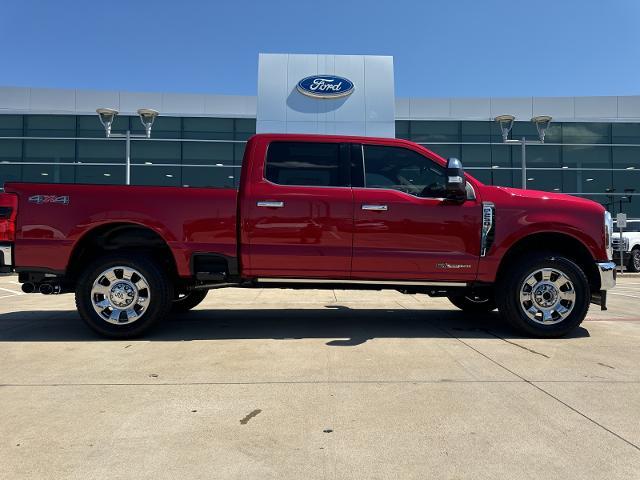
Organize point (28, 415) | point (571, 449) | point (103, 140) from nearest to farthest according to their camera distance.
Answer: point (571, 449)
point (28, 415)
point (103, 140)

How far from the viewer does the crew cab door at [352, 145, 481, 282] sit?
5199mm

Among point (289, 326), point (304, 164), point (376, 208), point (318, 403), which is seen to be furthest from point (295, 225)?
point (318, 403)

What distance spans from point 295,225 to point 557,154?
78.1 feet

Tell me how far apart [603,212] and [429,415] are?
3.69 meters

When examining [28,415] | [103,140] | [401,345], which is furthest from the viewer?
[103,140]

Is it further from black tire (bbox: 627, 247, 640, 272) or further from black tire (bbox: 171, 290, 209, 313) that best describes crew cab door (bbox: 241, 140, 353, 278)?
black tire (bbox: 627, 247, 640, 272)

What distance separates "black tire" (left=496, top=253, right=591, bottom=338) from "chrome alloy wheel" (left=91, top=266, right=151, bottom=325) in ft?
13.1

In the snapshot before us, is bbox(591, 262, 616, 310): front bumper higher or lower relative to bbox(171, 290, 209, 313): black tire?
higher

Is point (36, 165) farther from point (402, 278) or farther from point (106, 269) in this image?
point (402, 278)

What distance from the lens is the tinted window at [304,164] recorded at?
208 inches

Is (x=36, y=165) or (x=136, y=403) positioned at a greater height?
(x=36, y=165)

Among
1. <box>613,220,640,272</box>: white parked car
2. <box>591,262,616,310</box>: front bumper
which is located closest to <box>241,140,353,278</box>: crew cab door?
<box>591,262,616,310</box>: front bumper

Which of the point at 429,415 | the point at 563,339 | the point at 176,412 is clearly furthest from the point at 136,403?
the point at 563,339

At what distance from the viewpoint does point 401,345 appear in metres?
4.93
